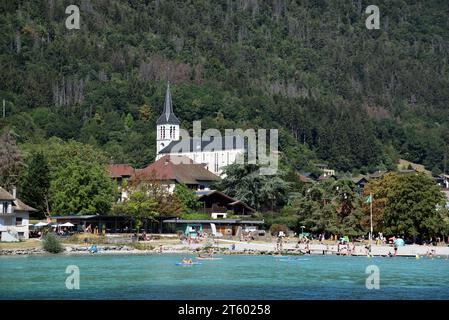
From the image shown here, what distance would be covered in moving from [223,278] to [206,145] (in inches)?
4599

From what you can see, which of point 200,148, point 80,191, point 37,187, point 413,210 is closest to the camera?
point 413,210

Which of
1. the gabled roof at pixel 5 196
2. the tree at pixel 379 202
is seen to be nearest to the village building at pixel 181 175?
the gabled roof at pixel 5 196

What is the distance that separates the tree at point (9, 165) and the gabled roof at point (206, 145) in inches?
2182

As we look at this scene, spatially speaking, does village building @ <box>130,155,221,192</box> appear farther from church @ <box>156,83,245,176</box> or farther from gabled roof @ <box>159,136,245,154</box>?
gabled roof @ <box>159,136,245,154</box>

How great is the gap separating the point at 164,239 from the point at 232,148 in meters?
74.3

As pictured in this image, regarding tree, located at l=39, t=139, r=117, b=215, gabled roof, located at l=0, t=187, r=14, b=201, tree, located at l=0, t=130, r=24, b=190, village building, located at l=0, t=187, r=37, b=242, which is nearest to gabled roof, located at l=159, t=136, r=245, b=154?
tree, located at l=0, t=130, r=24, b=190

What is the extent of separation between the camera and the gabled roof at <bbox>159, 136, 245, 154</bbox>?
17262 cm

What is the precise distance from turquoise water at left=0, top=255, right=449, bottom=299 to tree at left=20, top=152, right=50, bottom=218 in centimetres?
2550

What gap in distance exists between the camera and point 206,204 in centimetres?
11406

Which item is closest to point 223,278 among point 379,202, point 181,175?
point 379,202

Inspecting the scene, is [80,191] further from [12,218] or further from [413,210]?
[413,210]

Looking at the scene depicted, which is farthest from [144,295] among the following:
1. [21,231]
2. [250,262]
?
[21,231]

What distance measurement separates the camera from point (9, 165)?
113625 mm
